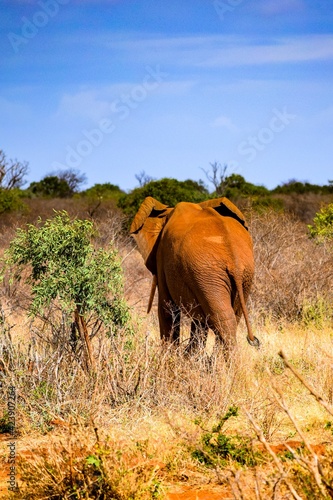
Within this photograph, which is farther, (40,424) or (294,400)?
(294,400)

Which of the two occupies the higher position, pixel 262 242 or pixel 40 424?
pixel 262 242

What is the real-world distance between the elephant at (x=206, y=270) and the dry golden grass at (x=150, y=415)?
466 mm

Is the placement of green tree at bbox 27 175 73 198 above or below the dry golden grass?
above

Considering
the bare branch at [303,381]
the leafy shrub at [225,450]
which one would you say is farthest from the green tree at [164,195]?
the bare branch at [303,381]

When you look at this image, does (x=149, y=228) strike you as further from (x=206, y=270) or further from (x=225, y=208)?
(x=206, y=270)

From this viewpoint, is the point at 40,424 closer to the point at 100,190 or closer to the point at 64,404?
the point at 64,404

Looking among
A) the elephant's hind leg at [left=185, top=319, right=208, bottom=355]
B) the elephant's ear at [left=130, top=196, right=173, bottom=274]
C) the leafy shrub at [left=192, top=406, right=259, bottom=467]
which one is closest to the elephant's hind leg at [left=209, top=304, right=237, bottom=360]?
the elephant's hind leg at [left=185, top=319, right=208, bottom=355]

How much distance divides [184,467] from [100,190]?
3883cm

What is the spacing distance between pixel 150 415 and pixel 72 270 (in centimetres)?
149

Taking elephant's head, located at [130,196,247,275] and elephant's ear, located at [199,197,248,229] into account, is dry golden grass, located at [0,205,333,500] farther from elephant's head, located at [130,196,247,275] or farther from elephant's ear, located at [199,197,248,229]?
elephant's ear, located at [199,197,248,229]

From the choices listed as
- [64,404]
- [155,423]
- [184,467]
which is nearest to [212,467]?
[184,467]

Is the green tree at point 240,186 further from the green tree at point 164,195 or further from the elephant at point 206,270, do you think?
the elephant at point 206,270

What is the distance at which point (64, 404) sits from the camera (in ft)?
21.6

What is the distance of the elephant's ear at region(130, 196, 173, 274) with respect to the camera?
9.09 m
